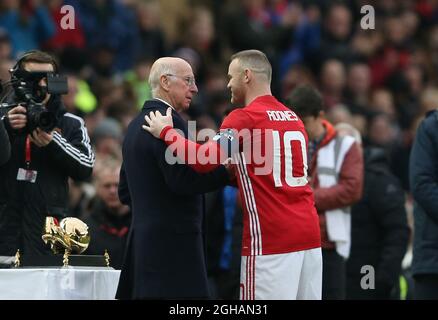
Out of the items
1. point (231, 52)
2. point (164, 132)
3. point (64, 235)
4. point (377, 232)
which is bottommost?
point (64, 235)

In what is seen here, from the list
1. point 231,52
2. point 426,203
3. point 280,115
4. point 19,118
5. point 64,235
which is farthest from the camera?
point 231,52

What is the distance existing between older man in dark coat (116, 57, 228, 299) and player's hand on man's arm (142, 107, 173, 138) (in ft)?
0.18

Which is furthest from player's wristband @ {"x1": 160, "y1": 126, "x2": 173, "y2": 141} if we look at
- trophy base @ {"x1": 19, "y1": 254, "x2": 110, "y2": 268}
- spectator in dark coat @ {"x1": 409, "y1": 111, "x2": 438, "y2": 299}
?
spectator in dark coat @ {"x1": 409, "y1": 111, "x2": 438, "y2": 299}

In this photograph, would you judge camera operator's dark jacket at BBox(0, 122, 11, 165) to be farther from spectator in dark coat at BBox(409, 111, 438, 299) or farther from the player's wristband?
spectator in dark coat at BBox(409, 111, 438, 299)

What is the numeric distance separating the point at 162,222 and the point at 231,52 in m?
10.2

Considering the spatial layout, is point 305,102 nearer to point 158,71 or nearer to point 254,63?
point 254,63

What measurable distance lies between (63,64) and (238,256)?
5783 mm

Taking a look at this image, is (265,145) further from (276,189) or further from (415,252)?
(415,252)

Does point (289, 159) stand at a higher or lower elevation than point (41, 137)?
lower

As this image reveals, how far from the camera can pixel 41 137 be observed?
8734 mm

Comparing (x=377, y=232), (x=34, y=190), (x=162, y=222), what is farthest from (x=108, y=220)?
(x=162, y=222)

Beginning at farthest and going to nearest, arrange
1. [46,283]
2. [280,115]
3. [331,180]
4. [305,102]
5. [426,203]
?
[331,180] → [305,102] → [426,203] → [280,115] → [46,283]

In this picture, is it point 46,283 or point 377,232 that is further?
point 377,232
